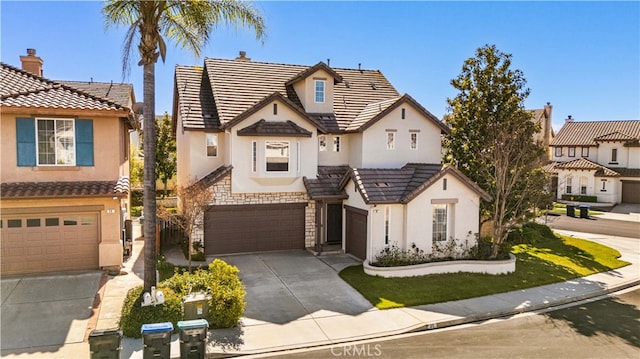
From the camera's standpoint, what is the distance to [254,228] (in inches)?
824

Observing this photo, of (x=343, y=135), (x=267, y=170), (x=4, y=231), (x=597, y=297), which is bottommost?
(x=597, y=297)

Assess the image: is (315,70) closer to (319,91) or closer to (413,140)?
(319,91)

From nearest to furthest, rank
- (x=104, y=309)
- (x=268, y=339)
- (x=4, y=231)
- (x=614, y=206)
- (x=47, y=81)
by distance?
1. (x=268, y=339)
2. (x=104, y=309)
3. (x=4, y=231)
4. (x=47, y=81)
5. (x=614, y=206)

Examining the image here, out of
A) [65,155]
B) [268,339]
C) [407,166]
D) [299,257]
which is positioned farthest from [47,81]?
[407,166]

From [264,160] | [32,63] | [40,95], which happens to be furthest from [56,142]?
[32,63]

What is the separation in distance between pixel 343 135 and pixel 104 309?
14.2 meters

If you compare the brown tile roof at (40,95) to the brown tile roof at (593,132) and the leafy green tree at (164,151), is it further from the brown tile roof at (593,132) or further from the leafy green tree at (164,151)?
the brown tile roof at (593,132)

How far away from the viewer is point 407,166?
22.5 m

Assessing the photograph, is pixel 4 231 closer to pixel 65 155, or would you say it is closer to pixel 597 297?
pixel 65 155

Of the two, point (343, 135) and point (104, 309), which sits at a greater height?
point (343, 135)

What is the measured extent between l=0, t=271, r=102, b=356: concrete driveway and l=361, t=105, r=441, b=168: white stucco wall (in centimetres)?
1307

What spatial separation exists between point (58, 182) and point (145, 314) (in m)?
7.63

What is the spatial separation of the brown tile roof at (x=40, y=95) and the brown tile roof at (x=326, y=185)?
8.70m
